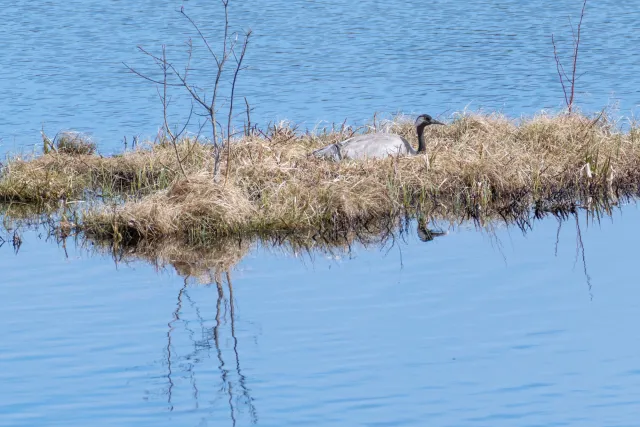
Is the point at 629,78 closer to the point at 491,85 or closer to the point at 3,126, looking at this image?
the point at 491,85

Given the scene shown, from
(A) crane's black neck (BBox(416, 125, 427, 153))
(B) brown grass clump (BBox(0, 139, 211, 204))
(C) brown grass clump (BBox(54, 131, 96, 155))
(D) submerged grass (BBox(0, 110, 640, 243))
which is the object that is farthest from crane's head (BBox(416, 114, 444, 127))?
(C) brown grass clump (BBox(54, 131, 96, 155))

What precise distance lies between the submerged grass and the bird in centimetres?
28

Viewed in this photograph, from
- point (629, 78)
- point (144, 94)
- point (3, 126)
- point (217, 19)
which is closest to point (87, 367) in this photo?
point (3, 126)

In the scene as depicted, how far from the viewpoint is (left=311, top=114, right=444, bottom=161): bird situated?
14.0 m

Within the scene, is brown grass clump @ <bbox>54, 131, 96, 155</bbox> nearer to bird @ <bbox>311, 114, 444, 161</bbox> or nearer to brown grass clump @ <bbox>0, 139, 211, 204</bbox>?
brown grass clump @ <bbox>0, 139, 211, 204</bbox>

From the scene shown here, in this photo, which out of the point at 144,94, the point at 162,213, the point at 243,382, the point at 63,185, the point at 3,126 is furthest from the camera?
the point at 144,94

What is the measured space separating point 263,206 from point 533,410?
190 inches

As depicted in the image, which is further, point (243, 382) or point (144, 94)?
point (144, 94)

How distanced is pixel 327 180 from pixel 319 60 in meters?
11.7

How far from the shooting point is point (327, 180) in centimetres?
1305

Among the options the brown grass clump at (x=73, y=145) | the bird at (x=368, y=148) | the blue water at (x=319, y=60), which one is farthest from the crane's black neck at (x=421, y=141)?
the brown grass clump at (x=73, y=145)

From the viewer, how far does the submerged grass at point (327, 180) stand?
12234 millimetres

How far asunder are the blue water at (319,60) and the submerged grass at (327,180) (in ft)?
8.40

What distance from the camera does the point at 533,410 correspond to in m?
8.06
